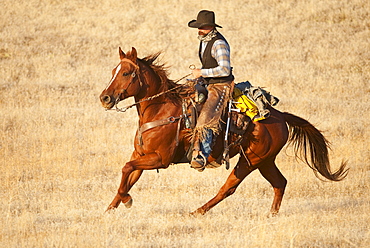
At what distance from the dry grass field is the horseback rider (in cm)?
109

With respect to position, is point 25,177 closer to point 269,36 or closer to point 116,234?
point 116,234

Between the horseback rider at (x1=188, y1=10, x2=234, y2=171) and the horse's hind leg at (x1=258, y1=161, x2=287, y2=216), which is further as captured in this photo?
the horse's hind leg at (x1=258, y1=161, x2=287, y2=216)

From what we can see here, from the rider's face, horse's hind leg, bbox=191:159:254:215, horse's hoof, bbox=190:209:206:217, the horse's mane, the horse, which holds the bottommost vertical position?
horse's hoof, bbox=190:209:206:217

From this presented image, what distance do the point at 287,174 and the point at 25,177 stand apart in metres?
5.50

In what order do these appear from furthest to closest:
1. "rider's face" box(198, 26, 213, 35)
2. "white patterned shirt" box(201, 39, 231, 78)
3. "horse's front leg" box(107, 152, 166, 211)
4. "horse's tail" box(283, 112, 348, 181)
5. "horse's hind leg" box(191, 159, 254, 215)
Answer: "horse's tail" box(283, 112, 348, 181)
"horse's hind leg" box(191, 159, 254, 215)
"rider's face" box(198, 26, 213, 35)
"white patterned shirt" box(201, 39, 231, 78)
"horse's front leg" box(107, 152, 166, 211)

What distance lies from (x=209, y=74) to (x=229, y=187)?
1.90m

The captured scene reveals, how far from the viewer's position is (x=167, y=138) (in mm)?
8086

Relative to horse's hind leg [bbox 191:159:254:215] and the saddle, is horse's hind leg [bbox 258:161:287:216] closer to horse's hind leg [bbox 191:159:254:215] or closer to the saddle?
horse's hind leg [bbox 191:159:254:215]

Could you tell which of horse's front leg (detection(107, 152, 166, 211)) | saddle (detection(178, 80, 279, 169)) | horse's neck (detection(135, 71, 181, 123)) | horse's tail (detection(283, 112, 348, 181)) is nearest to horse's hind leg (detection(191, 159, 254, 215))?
saddle (detection(178, 80, 279, 169))

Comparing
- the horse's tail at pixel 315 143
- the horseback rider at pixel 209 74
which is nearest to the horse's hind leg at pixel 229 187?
the horseback rider at pixel 209 74

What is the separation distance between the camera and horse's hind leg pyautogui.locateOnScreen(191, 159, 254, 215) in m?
8.73

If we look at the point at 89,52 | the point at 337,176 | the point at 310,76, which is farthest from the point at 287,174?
the point at 89,52

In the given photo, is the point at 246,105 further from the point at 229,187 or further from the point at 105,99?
the point at 105,99

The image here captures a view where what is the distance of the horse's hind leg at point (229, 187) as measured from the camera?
28.7 ft
